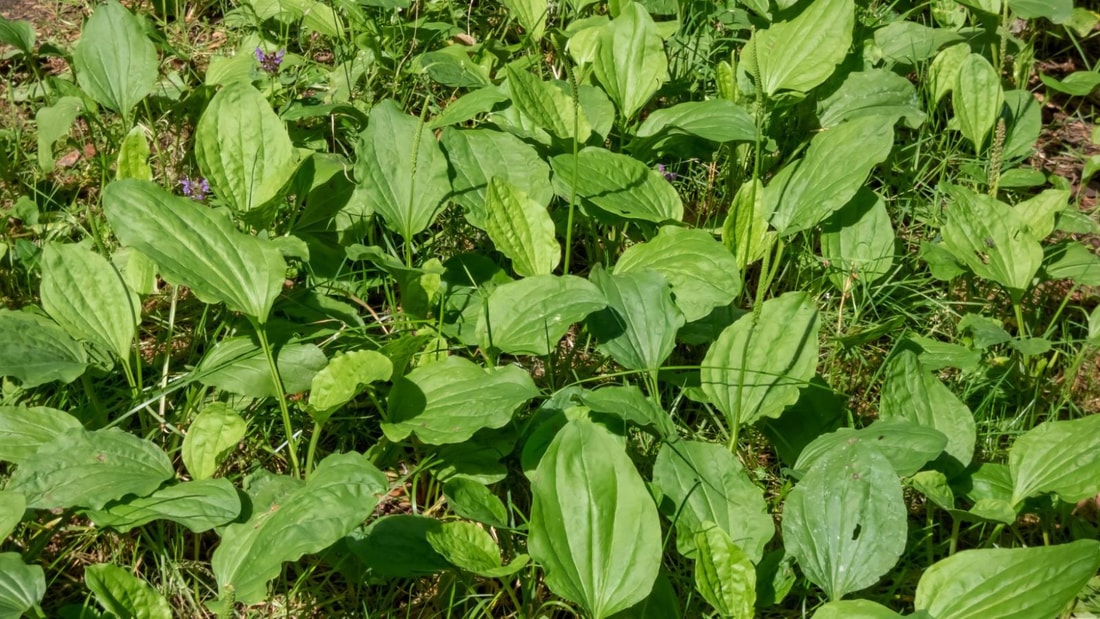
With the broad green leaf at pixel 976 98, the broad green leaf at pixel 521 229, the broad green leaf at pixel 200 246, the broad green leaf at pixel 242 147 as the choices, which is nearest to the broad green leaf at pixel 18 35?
the broad green leaf at pixel 242 147

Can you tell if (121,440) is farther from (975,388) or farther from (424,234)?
(975,388)

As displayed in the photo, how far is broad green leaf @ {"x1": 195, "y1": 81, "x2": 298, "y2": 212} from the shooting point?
104 inches

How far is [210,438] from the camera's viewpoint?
225 cm

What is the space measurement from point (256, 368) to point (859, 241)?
1558mm

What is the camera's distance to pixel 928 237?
3.07m

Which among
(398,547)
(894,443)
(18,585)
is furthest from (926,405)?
(18,585)

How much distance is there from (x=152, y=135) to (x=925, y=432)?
2.22 m

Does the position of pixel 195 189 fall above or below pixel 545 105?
below

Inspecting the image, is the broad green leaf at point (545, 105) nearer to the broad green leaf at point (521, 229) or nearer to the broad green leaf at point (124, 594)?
the broad green leaf at point (521, 229)

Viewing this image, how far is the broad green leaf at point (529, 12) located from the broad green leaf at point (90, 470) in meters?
1.76

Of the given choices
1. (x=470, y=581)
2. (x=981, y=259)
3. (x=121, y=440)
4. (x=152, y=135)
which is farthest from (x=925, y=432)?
(x=152, y=135)

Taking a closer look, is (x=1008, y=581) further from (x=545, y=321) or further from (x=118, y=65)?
(x=118, y=65)

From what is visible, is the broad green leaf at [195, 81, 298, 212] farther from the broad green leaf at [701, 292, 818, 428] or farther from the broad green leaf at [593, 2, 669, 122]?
the broad green leaf at [701, 292, 818, 428]

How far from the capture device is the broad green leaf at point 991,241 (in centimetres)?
273
